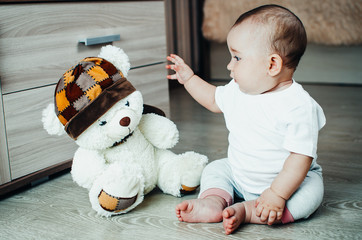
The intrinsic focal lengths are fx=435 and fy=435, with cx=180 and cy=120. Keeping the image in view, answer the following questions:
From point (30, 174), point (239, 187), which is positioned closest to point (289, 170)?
point (239, 187)

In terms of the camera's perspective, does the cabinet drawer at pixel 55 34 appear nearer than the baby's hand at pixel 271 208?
No

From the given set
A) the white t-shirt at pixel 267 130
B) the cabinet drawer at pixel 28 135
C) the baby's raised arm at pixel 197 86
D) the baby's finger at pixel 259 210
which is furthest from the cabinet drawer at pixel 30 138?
the baby's finger at pixel 259 210

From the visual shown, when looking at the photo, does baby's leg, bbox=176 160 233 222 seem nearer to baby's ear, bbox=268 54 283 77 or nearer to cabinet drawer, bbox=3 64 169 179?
baby's ear, bbox=268 54 283 77

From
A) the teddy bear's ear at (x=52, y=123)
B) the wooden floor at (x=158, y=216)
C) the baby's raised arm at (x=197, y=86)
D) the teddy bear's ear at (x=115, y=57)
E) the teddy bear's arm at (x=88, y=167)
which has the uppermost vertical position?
the teddy bear's ear at (x=115, y=57)

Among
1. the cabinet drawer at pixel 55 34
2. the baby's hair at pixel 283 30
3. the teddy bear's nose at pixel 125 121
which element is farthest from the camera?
the cabinet drawer at pixel 55 34

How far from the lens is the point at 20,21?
3.51 ft

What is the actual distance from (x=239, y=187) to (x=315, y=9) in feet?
5.91

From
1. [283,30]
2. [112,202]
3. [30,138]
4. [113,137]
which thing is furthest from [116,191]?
[283,30]

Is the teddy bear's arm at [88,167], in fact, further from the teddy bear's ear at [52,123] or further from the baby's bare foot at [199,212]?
the baby's bare foot at [199,212]

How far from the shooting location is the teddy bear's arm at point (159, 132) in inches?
41.9

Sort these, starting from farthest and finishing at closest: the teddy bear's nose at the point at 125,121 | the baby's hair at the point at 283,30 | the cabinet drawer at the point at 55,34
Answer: the cabinet drawer at the point at 55,34 < the teddy bear's nose at the point at 125,121 < the baby's hair at the point at 283,30

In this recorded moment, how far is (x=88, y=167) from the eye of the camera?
973 millimetres

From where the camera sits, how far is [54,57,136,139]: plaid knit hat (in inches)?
36.3

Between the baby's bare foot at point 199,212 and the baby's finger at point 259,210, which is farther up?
the baby's finger at point 259,210
